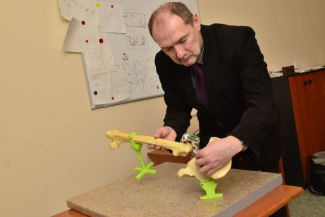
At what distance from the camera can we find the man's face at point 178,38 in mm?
1164

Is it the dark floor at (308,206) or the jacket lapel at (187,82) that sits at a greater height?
the jacket lapel at (187,82)

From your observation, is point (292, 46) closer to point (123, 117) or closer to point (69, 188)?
point (123, 117)

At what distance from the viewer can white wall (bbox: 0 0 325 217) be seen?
1629 millimetres

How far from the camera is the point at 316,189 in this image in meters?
2.57

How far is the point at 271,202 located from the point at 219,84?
0.54m

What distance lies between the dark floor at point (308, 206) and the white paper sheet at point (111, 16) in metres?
1.97

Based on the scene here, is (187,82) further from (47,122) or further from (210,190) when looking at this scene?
(47,122)

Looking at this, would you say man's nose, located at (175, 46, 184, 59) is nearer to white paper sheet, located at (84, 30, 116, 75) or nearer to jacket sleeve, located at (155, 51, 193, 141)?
jacket sleeve, located at (155, 51, 193, 141)

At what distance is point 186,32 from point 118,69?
0.99 metres

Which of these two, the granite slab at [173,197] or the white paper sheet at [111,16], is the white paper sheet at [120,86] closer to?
the white paper sheet at [111,16]

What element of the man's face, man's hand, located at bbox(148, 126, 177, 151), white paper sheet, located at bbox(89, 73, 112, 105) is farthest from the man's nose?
white paper sheet, located at bbox(89, 73, 112, 105)

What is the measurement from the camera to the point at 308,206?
2365mm

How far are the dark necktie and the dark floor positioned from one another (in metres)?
1.48

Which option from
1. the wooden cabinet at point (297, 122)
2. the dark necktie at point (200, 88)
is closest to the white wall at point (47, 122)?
the dark necktie at point (200, 88)
